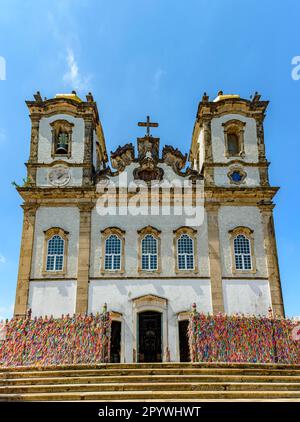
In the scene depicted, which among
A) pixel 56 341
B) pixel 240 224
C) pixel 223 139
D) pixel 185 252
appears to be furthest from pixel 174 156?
pixel 56 341

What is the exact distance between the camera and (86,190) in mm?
21891

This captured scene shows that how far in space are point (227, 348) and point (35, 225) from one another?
11.1 m

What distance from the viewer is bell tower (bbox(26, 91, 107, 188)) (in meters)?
22.6

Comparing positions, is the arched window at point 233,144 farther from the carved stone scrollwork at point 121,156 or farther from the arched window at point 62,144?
the arched window at point 62,144

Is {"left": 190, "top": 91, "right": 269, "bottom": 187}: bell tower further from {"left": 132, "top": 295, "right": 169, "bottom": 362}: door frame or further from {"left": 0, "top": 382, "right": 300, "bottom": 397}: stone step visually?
{"left": 0, "top": 382, "right": 300, "bottom": 397}: stone step

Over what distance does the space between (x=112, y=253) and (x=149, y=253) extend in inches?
70.7

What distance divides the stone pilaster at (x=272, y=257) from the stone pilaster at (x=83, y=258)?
28.3 ft

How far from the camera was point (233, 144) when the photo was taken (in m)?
24.4

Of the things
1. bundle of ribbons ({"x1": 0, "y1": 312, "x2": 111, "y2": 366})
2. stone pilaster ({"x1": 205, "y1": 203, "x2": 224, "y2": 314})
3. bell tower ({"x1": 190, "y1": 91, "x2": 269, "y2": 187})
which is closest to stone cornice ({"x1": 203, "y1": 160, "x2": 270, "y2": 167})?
bell tower ({"x1": 190, "y1": 91, "x2": 269, "y2": 187})

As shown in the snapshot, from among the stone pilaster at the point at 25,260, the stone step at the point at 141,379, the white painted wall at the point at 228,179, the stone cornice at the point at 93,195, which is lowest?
the stone step at the point at 141,379

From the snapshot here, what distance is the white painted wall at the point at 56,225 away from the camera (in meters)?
20.5

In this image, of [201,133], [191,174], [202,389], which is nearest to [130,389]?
[202,389]

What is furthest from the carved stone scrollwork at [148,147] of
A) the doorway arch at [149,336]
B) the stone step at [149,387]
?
the stone step at [149,387]
